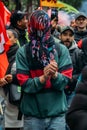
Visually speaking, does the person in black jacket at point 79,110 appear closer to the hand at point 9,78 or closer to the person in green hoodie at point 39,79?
the person in green hoodie at point 39,79

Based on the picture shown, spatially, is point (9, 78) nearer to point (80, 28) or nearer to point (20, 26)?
point (20, 26)

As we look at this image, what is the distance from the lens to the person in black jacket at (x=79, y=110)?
11.4ft

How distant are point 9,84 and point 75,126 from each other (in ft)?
11.9

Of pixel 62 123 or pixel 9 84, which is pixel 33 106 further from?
pixel 9 84

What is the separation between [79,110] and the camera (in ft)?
11.5

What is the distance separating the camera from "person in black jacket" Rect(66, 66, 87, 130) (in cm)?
346

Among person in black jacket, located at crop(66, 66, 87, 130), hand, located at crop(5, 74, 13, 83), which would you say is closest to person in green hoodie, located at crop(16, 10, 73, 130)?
hand, located at crop(5, 74, 13, 83)

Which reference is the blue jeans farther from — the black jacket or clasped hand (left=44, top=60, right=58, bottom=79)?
the black jacket

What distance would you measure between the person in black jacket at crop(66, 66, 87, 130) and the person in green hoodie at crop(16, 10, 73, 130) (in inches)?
73.5

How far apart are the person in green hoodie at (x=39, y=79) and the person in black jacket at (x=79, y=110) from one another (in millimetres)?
1866

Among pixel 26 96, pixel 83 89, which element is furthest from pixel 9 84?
pixel 83 89

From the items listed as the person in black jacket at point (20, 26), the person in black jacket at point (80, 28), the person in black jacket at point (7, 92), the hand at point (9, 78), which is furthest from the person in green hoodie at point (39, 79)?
the person in black jacket at point (80, 28)

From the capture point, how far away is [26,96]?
5625 millimetres

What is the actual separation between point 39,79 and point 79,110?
6.42 feet
